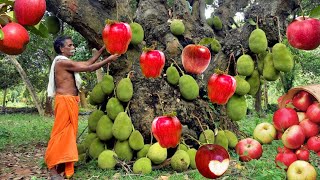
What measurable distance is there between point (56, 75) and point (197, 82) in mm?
1619

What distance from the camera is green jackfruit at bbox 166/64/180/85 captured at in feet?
13.8

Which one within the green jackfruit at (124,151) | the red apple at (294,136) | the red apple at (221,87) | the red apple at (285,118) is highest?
the red apple at (221,87)

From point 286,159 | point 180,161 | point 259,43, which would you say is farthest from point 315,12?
point 180,161

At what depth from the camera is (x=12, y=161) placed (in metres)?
4.90

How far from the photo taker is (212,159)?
1359 mm

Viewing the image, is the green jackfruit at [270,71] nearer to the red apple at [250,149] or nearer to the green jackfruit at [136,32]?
the red apple at [250,149]

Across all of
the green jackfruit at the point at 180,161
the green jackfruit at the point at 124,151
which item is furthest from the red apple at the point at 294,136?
the green jackfruit at the point at 124,151

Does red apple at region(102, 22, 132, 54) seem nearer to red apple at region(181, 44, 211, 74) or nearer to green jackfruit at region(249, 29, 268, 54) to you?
red apple at region(181, 44, 211, 74)

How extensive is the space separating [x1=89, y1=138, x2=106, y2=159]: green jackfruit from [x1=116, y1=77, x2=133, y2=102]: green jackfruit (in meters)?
0.59

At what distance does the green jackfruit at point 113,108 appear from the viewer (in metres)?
4.07

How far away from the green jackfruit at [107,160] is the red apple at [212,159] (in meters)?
2.69

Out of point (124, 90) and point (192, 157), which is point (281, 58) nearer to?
point (192, 157)

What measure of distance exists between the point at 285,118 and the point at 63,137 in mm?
2628


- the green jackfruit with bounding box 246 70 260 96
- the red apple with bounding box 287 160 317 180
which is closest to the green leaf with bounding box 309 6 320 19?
the red apple with bounding box 287 160 317 180
